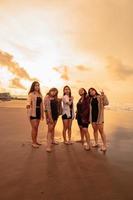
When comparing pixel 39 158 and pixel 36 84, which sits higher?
pixel 36 84

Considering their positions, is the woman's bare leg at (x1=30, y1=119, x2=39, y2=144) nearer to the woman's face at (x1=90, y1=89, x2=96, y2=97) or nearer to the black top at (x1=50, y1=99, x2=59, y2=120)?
the black top at (x1=50, y1=99, x2=59, y2=120)

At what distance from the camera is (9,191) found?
16.6 feet

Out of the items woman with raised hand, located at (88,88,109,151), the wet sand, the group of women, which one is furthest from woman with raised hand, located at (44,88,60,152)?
woman with raised hand, located at (88,88,109,151)

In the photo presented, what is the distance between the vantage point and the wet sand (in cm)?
502

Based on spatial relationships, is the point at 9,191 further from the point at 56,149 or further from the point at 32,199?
the point at 56,149

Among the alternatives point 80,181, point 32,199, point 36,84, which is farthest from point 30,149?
point 32,199

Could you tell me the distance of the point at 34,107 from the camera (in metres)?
9.27

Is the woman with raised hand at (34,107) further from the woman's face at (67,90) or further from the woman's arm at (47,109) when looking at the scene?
the woman's face at (67,90)

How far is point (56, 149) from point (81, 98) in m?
1.92

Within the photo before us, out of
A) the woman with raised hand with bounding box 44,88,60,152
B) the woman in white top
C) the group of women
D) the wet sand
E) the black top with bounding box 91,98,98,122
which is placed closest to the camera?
the wet sand

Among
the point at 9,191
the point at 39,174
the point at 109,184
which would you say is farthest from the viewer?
the point at 39,174

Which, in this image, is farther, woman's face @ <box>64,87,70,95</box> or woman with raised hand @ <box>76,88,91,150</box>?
woman's face @ <box>64,87,70,95</box>

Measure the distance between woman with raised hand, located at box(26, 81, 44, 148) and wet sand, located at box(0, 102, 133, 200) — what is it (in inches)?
20.5

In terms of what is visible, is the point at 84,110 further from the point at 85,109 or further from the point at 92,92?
the point at 92,92
